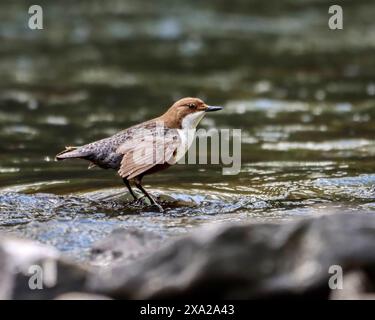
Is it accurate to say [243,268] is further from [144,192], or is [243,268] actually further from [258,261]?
[144,192]

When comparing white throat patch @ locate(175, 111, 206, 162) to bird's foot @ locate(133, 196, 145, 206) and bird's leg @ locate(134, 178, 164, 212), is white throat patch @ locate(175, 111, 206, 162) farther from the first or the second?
bird's foot @ locate(133, 196, 145, 206)

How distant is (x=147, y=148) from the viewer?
24.5 feet

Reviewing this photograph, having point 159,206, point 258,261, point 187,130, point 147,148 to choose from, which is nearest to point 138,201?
point 159,206

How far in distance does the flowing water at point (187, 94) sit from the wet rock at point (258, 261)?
1508 millimetres

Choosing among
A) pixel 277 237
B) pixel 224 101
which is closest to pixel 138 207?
pixel 277 237

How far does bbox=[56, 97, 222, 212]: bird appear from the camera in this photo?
7.35m

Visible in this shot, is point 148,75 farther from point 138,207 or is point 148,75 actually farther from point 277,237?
point 277,237

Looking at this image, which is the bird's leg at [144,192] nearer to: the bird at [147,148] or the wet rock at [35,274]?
the bird at [147,148]

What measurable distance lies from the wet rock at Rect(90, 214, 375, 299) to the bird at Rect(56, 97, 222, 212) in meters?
2.28

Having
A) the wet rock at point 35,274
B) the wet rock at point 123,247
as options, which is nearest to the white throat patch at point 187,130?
A: the wet rock at point 123,247

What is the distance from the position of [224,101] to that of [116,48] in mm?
4805

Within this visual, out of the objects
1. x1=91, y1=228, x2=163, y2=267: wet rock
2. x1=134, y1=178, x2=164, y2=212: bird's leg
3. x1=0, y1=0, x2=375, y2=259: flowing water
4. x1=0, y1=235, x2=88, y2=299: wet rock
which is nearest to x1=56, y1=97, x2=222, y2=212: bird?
x1=134, y1=178, x2=164, y2=212: bird's leg

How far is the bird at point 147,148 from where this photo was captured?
24.1ft

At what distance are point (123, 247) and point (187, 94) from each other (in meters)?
9.00
